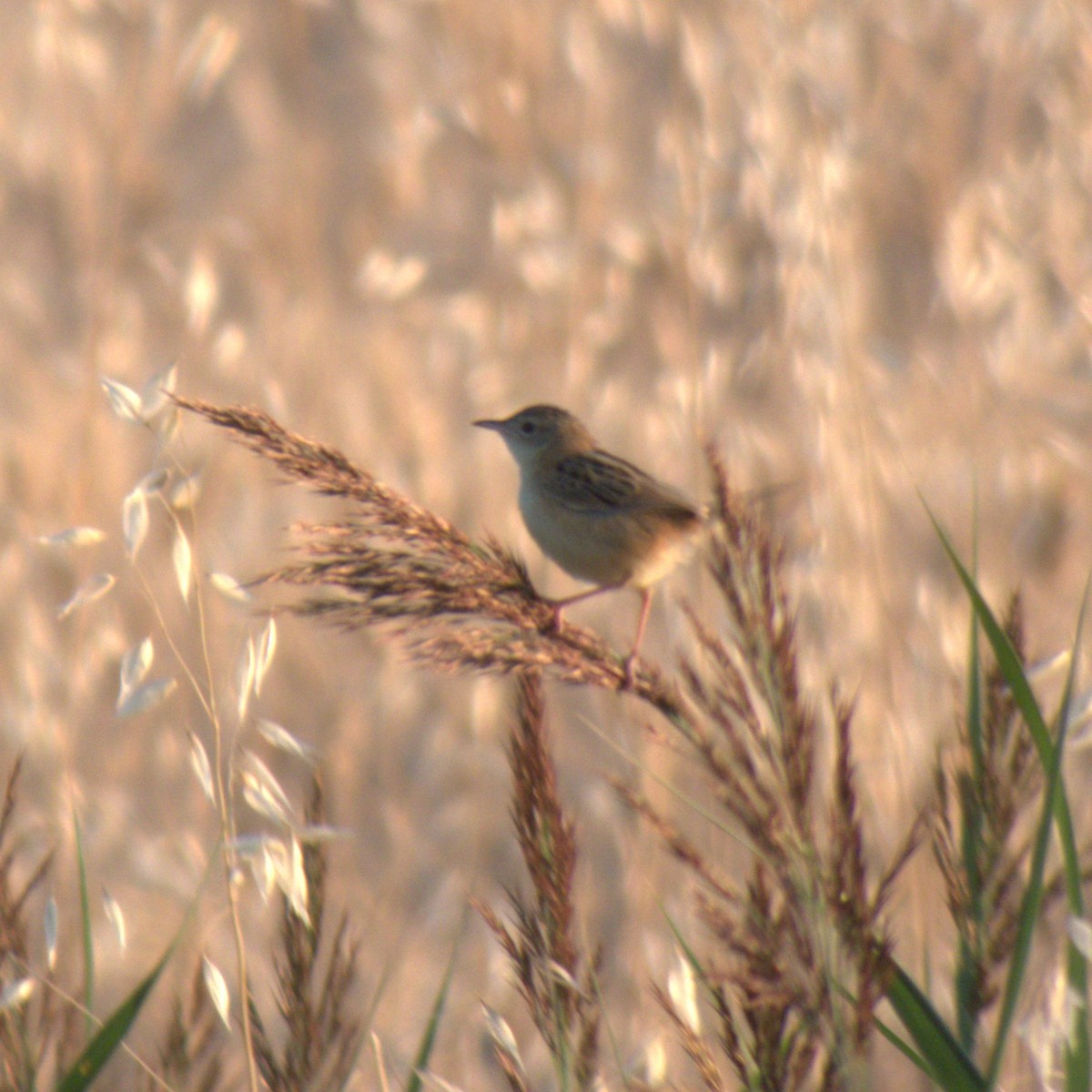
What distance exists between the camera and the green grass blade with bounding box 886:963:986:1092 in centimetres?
100

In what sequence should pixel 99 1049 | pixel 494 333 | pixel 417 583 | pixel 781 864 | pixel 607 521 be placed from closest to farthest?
pixel 781 864 < pixel 99 1049 < pixel 417 583 < pixel 607 521 < pixel 494 333

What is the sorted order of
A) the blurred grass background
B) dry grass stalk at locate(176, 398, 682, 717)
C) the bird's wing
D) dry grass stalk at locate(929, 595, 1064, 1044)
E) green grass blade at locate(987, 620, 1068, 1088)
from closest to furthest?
1. green grass blade at locate(987, 620, 1068, 1088)
2. dry grass stalk at locate(929, 595, 1064, 1044)
3. dry grass stalk at locate(176, 398, 682, 717)
4. the bird's wing
5. the blurred grass background

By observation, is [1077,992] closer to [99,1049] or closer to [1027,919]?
[1027,919]

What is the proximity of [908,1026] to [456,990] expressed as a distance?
3250mm

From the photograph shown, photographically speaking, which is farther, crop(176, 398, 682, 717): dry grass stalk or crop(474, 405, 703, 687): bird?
crop(474, 405, 703, 687): bird

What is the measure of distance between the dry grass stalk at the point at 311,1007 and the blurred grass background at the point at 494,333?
142 centimetres

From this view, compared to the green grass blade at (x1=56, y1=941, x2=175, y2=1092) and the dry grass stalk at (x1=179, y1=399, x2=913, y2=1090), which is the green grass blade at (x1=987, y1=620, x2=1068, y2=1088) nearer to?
→ the dry grass stalk at (x1=179, y1=399, x2=913, y2=1090)

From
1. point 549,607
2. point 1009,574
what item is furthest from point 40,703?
point 1009,574

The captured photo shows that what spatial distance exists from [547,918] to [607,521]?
146 cm

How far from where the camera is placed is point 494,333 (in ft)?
12.9

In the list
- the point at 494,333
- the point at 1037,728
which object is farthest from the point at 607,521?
the point at 494,333

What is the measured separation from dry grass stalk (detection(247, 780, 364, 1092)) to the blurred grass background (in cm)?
142

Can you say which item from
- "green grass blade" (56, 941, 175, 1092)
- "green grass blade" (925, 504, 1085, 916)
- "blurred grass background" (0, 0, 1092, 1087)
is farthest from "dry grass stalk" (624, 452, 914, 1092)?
"blurred grass background" (0, 0, 1092, 1087)

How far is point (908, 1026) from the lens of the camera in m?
1.01
